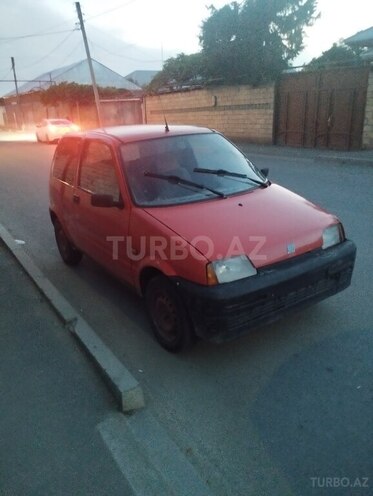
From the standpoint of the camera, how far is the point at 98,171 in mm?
4023

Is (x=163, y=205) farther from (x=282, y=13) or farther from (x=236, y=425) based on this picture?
(x=282, y=13)

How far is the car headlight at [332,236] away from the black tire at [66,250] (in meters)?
3.04

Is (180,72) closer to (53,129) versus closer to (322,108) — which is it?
(53,129)

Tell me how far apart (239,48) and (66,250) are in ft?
55.7

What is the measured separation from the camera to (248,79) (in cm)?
1784

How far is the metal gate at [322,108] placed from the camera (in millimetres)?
13484

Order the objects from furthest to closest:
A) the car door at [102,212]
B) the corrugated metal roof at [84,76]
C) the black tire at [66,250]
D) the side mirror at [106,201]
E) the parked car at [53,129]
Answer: the corrugated metal roof at [84,76] → the parked car at [53,129] → the black tire at [66,250] → the car door at [102,212] → the side mirror at [106,201]

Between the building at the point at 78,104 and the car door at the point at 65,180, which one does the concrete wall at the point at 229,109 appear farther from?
the car door at the point at 65,180

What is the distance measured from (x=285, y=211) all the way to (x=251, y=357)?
1.22 metres

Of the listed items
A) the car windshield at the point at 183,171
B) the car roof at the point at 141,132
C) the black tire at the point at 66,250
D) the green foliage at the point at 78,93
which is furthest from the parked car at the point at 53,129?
the car windshield at the point at 183,171

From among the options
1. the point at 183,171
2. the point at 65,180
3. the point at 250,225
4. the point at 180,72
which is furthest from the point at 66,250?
the point at 180,72

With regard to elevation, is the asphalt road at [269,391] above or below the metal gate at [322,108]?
below

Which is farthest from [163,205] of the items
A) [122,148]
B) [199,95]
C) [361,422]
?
[199,95]

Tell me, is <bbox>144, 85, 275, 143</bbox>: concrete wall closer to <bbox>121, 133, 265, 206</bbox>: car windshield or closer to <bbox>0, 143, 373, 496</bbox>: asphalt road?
<bbox>0, 143, 373, 496</bbox>: asphalt road
